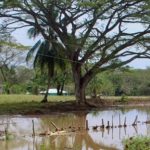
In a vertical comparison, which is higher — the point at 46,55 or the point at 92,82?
the point at 46,55

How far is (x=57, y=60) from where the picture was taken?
42094 millimetres

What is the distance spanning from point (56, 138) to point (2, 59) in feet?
154

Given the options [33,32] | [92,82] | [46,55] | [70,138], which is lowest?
[70,138]

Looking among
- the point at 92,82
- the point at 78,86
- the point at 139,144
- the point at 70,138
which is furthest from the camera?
the point at 92,82

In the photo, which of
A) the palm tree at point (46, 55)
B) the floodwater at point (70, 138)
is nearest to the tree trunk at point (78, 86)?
the palm tree at point (46, 55)

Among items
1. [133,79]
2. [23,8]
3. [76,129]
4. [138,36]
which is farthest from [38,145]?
[133,79]

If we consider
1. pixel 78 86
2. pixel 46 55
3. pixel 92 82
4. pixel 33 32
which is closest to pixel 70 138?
pixel 78 86

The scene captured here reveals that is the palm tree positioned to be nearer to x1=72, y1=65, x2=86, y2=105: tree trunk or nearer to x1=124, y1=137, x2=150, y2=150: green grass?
x1=72, y1=65, x2=86, y2=105: tree trunk

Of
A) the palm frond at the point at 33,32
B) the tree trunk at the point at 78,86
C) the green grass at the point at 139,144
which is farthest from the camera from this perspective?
the palm frond at the point at 33,32

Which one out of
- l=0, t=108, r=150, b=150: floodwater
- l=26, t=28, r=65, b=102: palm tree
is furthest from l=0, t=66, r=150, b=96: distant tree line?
l=0, t=108, r=150, b=150: floodwater

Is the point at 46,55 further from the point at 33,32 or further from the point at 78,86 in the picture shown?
the point at 78,86

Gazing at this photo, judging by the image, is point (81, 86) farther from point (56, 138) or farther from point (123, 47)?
point (56, 138)

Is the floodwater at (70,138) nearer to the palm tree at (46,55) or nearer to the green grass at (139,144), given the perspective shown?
the green grass at (139,144)

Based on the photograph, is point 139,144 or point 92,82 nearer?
point 139,144
